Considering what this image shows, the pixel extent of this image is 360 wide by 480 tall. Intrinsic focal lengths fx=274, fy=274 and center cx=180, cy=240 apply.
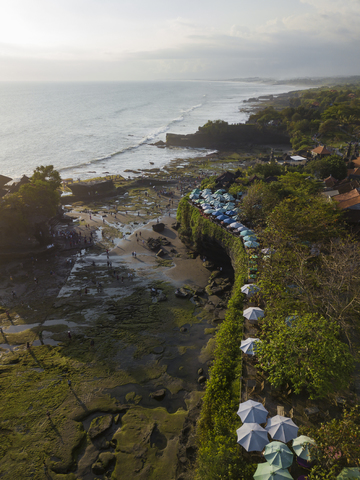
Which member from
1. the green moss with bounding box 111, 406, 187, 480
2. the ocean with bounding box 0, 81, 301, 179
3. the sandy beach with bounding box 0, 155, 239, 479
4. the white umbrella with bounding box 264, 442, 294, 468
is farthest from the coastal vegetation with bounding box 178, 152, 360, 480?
the ocean with bounding box 0, 81, 301, 179

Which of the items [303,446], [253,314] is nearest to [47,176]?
[253,314]

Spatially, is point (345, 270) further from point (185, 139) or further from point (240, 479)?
point (185, 139)

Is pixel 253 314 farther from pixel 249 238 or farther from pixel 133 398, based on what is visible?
pixel 249 238

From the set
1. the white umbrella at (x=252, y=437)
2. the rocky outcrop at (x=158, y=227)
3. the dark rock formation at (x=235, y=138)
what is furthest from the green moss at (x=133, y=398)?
the dark rock formation at (x=235, y=138)

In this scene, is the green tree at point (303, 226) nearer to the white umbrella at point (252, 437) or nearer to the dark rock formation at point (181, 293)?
the dark rock formation at point (181, 293)

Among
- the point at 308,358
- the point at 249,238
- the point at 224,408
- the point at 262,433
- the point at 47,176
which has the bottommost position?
the point at 224,408
